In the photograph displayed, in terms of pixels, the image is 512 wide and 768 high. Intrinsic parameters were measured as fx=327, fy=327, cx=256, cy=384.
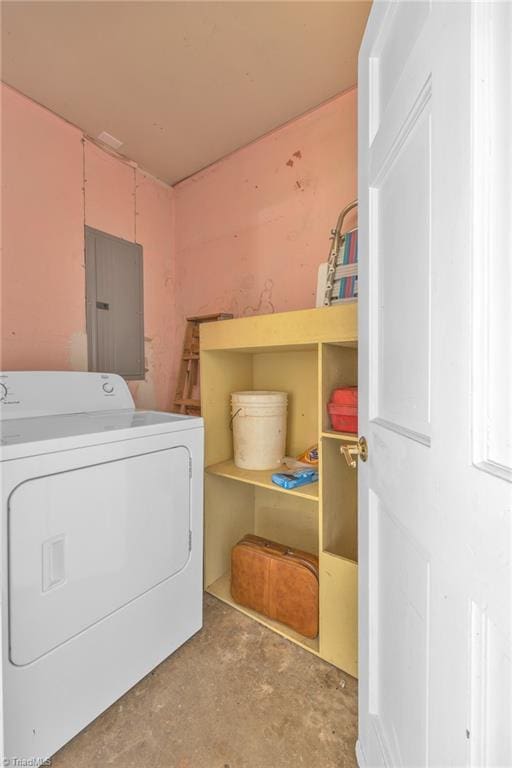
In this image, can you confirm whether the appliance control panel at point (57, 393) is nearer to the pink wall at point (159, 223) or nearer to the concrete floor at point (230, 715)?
the pink wall at point (159, 223)

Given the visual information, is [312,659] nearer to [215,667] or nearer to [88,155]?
[215,667]

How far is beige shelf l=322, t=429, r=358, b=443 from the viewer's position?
125 cm

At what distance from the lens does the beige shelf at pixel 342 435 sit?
125cm

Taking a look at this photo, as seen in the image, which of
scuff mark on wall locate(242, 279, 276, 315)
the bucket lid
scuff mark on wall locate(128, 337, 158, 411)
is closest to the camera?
the bucket lid

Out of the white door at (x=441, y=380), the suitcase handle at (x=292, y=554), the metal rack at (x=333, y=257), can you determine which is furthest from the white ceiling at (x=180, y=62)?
the suitcase handle at (x=292, y=554)

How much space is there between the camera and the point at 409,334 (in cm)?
65

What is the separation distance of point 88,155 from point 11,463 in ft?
6.08

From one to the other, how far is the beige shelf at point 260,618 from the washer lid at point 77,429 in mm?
976

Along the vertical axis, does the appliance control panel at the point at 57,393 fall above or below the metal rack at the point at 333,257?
below

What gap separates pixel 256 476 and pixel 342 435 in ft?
1.74

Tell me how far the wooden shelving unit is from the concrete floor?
0.43 ft

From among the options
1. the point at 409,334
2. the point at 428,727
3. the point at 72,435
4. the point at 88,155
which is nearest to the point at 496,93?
the point at 409,334

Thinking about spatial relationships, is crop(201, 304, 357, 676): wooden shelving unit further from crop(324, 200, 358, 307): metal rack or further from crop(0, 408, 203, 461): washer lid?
crop(0, 408, 203, 461): washer lid

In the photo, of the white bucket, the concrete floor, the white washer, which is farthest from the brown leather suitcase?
the white bucket
